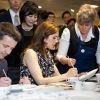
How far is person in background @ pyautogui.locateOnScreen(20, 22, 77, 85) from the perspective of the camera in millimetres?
2607

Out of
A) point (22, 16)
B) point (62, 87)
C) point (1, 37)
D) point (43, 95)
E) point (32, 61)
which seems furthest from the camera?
point (22, 16)

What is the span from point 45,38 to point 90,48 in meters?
0.58

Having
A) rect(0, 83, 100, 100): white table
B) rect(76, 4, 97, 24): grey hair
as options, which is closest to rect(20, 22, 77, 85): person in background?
rect(76, 4, 97, 24): grey hair

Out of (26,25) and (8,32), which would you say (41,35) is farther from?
(26,25)

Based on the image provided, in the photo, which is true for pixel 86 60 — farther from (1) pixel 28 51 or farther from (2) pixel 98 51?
(1) pixel 28 51

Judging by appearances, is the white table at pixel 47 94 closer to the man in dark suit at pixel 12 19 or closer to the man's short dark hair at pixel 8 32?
the man's short dark hair at pixel 8 32

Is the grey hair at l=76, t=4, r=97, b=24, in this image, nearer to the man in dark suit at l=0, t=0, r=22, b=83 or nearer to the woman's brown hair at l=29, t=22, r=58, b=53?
the woman's brown hair at l=29, t=22, r=58, b=53

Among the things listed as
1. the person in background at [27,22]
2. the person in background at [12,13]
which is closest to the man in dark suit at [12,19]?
the person in background at [12,13]

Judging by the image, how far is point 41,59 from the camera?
278cm

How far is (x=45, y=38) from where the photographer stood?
281 centimetres

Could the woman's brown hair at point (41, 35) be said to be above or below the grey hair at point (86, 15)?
below

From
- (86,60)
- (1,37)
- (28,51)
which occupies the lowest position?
(86,60)

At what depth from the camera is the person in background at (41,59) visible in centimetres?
261

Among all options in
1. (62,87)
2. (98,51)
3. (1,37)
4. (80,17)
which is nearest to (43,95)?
(62,87)
